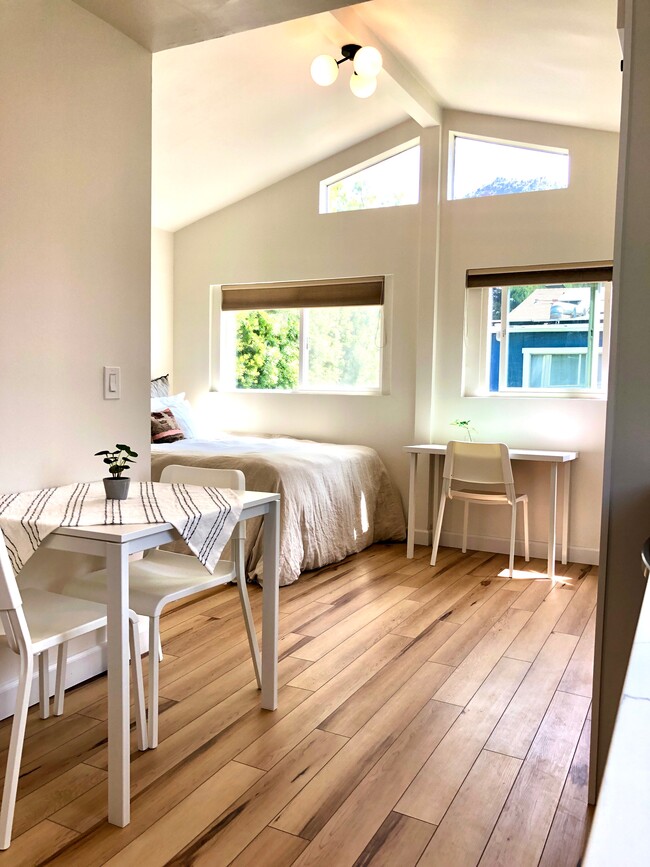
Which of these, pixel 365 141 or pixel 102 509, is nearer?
pixel 102 509

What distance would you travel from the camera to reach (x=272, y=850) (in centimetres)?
160

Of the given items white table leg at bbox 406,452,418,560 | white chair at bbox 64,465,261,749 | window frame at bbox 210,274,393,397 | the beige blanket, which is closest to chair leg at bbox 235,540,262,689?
white chair at bbox 64,465,261,749

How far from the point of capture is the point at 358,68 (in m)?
3.39

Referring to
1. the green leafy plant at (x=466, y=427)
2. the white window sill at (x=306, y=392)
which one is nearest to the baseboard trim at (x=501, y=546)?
the green leafy plant at (x=466, y=427)

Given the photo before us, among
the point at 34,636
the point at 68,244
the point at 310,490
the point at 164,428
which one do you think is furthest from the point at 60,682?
the point at 164,428

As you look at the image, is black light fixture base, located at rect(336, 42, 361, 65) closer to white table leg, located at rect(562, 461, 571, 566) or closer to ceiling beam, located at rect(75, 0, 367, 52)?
ceiling beam, located at rect(75, 0, 367, 52)

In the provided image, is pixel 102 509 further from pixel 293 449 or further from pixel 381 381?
pixel 381 381

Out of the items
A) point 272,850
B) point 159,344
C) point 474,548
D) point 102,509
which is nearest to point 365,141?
point 159,344

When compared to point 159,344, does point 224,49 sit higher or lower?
higher

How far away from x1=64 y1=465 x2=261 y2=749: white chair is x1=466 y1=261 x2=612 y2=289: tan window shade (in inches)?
111

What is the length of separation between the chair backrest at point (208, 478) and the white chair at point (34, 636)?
0.62 metres

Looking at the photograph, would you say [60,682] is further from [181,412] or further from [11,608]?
[181,412]

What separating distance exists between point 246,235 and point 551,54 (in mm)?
2729

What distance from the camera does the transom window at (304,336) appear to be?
5176 millimetres
